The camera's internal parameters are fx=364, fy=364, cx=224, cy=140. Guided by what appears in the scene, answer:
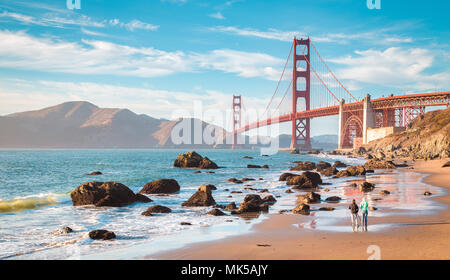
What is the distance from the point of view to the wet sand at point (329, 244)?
26.0 ft

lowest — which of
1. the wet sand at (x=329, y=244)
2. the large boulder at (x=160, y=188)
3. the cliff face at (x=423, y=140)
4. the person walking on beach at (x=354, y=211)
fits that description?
the large boulder at (x=160, y=188)

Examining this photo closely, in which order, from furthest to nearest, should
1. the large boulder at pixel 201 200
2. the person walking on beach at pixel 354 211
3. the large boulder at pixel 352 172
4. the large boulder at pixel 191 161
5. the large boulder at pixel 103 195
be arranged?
the large boulder at pixel 191 161, the large boulder at pixel 352 172, the large boulder at pixel 103 195, the large boulder at pixel 201 200, the person walking on beach at pixel 354 211

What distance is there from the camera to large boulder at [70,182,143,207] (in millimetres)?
16923

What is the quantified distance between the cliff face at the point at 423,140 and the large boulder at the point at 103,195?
41.4m

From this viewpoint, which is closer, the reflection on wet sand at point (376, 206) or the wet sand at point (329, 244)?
the wet sand at point (329, 244)

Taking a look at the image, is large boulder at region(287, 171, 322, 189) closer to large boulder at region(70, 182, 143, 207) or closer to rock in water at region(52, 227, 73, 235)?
large boulder at region(70, 182, 143, 207)

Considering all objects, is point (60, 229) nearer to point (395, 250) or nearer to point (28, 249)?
point (28, 249)

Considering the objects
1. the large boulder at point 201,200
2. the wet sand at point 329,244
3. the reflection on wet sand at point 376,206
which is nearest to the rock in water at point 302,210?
the reflection on wet sand at point 376,206

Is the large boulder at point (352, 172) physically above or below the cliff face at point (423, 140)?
below

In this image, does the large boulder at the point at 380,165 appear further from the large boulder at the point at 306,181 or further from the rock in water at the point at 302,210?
the rock in water at the point at 302,210

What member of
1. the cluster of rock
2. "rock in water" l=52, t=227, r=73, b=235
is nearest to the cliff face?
the cluster of rock

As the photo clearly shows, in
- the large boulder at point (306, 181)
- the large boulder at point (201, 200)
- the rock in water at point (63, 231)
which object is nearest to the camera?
the rock in water at point (63, 231)

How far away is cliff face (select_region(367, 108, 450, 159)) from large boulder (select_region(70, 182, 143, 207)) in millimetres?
41410
